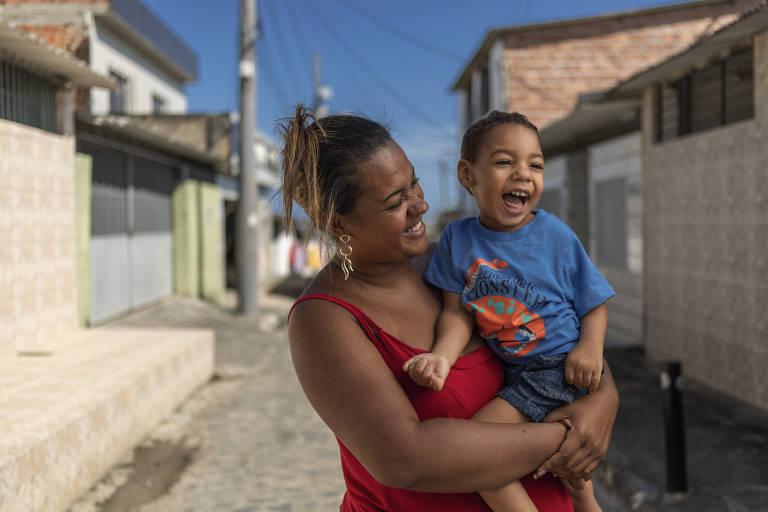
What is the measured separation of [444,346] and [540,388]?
Result: 0.26 metres

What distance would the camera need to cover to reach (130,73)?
1639 cm

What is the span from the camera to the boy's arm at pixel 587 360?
5.84 ft

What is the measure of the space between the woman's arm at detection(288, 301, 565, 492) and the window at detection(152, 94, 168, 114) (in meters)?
18.2

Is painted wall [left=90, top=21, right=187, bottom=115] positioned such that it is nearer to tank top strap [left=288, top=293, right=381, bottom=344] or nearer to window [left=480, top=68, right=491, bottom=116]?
window [left=480, top=68, right=491, bottom=116]

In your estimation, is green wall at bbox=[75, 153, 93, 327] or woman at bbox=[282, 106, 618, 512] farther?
green wall at bbox=[75, 153, 93, 327]

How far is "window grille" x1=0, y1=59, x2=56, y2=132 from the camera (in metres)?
6.71

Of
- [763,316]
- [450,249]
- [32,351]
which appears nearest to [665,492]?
[763,316]

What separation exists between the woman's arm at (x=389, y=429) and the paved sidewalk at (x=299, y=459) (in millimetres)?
3313

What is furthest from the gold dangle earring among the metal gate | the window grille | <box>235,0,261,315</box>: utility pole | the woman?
<box>235,0,261,315</box>: utility pole

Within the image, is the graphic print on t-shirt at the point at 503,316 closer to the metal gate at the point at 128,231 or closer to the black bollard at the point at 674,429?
the black bollard at the point at 674,429

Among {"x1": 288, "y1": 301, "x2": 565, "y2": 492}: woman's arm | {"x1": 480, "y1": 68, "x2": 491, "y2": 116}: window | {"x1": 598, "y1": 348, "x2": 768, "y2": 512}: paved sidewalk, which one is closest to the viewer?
{"x1": 288, "y1": 301, "x2": 565, "y2": 492}: woman's arm

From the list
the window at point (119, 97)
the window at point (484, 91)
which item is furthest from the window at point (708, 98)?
the window at point (119, 97)

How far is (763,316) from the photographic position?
6.26 meters

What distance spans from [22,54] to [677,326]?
736 centimetres
